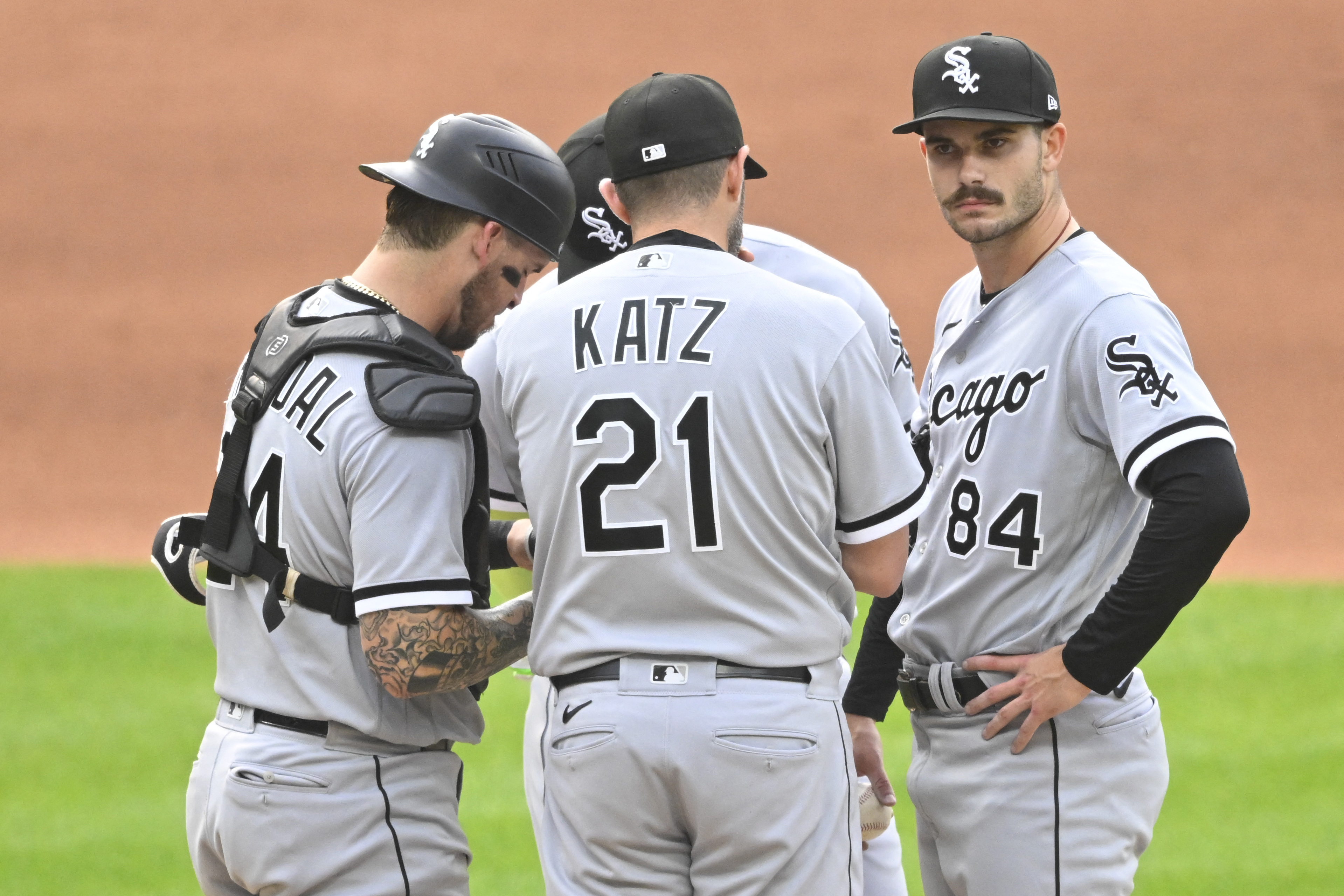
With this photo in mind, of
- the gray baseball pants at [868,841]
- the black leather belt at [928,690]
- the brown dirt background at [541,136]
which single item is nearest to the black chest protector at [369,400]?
the gray baseball pants at [868,841]

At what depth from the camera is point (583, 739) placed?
2271mm

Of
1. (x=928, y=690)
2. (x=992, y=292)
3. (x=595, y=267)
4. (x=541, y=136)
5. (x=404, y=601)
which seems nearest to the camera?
(x=404, y=601)

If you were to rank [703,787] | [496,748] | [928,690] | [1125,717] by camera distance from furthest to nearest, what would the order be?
[496,748] < [928,690] < [1125,717] < [703,787]

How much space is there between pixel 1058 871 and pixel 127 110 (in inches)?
631

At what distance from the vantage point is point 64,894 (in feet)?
17.3

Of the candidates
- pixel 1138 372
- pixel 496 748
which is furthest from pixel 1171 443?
pixel 496 748

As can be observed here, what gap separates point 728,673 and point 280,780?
33.3 inches

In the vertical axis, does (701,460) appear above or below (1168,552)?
above

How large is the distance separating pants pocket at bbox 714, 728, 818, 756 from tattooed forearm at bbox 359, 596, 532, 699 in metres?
0.49

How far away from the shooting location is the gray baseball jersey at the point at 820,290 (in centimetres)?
308

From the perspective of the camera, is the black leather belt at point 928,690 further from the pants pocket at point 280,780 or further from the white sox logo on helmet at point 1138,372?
the pants pocket at point 280,780

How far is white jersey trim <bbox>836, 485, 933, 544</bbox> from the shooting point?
236 cm

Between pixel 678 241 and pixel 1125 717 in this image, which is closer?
pixel 678 241

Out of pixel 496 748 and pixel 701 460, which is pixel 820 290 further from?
pixel 496 748
